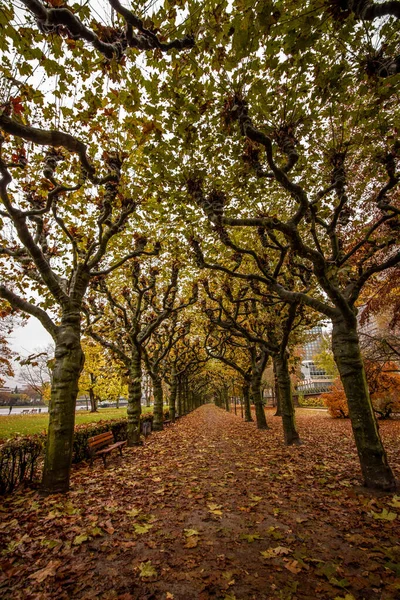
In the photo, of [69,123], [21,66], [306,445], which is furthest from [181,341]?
[21,66]

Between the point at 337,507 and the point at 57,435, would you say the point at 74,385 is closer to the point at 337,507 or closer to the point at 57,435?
the point at 57,435

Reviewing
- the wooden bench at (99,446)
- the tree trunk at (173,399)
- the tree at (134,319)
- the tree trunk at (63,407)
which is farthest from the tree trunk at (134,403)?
the tree trunk at (173,399)

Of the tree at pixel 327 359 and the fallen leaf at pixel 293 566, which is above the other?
the tree at pixel 327 359

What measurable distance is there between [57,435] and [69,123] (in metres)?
7.29

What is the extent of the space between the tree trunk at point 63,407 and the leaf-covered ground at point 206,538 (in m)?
0.40

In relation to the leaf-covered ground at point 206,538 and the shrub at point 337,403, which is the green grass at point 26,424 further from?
the shrub at point 337,403

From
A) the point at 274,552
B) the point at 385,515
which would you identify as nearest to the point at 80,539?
the point at 274,552

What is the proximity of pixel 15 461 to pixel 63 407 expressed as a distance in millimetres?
1556

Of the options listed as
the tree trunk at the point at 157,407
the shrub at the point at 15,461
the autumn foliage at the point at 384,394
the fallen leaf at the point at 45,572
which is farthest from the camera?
the autumn foliage at the point at 384,394

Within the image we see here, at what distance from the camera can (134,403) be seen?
1073cm

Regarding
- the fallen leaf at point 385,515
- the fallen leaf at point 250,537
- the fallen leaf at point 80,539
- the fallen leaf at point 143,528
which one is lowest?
the fallen leaf at point 385,515

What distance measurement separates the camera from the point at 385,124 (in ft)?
17.4

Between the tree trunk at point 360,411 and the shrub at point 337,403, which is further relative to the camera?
the shrub at point 337,403

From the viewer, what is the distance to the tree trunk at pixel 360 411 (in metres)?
5.11
